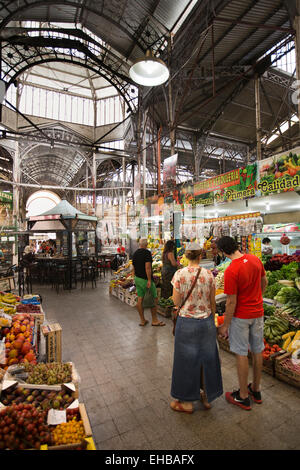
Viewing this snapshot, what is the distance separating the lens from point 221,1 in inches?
275

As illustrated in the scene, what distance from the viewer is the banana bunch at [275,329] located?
3.58 meters

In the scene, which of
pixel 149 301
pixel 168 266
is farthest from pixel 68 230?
pixel 149 301

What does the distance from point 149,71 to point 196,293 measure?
4214 millimetres

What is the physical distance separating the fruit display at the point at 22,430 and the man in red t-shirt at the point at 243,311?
5.99ft

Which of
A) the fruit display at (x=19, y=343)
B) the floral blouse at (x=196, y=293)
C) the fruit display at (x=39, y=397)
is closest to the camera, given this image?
the fruit display at (x=39, y=397)

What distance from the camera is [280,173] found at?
4.87 metres

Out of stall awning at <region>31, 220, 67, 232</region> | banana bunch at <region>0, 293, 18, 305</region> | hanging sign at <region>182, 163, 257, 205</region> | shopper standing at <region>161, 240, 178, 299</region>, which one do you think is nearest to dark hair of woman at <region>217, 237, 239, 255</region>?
shopper standing at <region>161, 240, 178, 299</region>

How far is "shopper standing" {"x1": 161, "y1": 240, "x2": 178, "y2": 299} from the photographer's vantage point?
5438 mm

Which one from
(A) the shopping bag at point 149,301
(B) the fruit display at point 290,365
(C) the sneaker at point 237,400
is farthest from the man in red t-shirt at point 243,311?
(A) the shopping bag at point 149,301

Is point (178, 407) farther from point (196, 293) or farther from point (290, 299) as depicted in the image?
point (290, 299)

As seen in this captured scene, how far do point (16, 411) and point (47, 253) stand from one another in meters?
13.3

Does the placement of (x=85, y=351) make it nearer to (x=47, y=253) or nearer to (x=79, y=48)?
(x=47, y=253)

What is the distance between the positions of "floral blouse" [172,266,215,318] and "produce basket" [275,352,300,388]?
150 centimetres

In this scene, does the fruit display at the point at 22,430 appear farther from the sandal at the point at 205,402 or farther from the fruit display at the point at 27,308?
the fruit display at the point at 27,308
